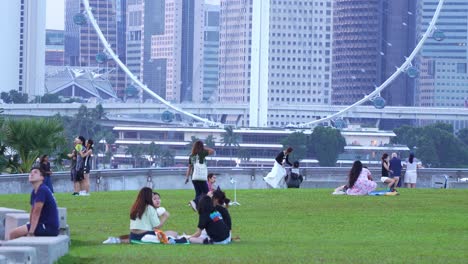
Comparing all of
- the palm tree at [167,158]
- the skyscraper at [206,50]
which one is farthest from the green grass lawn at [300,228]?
the skyscraper at [206,50]

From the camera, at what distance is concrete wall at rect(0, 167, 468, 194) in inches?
1756

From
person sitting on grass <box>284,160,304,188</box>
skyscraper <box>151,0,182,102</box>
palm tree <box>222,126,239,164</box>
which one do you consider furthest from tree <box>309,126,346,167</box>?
person sitting on grass <box>284,160,304,188</box>

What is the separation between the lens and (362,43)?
148m

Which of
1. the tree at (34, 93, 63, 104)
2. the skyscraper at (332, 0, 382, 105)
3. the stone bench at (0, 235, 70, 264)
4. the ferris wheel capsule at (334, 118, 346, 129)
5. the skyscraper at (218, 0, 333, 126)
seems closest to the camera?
the stone bench at (0, 235, 70, 264)

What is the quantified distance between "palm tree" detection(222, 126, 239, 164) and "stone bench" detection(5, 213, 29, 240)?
96197 mm

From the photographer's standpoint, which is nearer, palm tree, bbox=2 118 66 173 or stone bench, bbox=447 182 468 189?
palm tree, bbox=2 118 66 173

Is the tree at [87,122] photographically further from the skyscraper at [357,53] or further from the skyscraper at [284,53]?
the skyscraper at [357,53]

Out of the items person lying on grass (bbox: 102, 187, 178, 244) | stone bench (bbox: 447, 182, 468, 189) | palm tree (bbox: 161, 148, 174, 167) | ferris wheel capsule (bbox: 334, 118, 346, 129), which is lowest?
palm tree (bbox: 161, 148, 174, 167)

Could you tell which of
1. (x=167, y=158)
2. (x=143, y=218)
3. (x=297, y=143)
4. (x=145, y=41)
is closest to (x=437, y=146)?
(x=297, y=143)

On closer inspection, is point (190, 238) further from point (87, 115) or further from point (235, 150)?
point (87, 115)

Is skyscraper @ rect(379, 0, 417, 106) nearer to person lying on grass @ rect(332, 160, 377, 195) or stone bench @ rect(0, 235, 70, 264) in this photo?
person lying on grass @ rect(332, 160, 377, 195)

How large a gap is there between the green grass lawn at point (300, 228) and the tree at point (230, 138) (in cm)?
8125

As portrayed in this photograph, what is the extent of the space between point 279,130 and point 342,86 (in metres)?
26.7

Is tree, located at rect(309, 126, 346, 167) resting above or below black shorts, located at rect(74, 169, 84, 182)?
below
